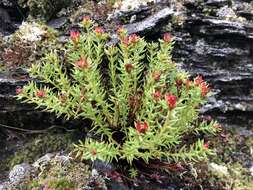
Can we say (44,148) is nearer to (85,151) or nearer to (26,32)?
(85,151)

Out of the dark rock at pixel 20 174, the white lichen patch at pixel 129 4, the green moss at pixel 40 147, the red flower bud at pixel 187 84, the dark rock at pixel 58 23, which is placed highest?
the white lichen patch at pixel 129 4

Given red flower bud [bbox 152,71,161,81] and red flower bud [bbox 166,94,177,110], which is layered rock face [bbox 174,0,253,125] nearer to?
red flower bud [bbox 152,71,161,81]

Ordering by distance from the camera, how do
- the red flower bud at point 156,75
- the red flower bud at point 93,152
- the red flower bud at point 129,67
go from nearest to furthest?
1. the red flower bud at point 93,152
2. the red flower bud at point 129,67
3. the red flower bud at point 156,75

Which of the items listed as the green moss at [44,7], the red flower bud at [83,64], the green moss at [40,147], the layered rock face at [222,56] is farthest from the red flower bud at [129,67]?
the green moss at [44,7]

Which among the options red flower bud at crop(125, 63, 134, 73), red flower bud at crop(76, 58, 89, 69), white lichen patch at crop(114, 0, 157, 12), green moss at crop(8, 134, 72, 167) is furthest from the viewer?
white lichen patch at crop(114, 0, 157, 12)

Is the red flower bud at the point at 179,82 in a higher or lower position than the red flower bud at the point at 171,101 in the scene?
lower

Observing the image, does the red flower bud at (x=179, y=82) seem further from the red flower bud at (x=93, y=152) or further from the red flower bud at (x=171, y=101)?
the red flower bud at (x=93, y=152)

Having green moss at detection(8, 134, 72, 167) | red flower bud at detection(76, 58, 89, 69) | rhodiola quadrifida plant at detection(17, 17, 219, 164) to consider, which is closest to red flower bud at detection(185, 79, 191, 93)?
rhodiola quadrifida plant at detection(17, 17, 219, 164)

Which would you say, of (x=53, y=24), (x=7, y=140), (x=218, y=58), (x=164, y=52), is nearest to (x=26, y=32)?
(x=53, y=24)

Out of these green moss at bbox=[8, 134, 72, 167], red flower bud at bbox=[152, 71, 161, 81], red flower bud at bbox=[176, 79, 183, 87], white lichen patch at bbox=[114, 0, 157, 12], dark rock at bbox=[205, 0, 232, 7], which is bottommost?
green moss at bbox=[8, 134, 72, 167]
